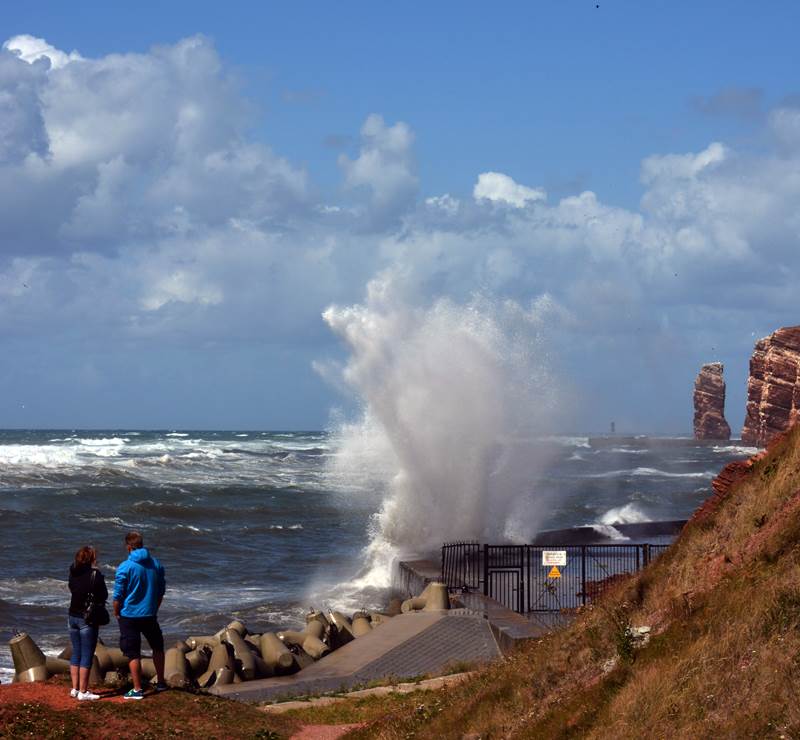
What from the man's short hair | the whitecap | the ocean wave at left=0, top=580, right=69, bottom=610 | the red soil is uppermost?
the man's short hair

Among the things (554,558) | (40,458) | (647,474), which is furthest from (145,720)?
(40,458)

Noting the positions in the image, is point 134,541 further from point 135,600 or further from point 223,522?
point 223,522

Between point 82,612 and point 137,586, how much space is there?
59cm

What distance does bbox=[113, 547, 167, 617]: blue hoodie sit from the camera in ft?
33.9

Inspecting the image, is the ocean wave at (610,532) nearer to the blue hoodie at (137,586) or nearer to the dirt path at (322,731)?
the dirt path at (322,731)

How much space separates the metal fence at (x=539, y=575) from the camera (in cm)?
1919

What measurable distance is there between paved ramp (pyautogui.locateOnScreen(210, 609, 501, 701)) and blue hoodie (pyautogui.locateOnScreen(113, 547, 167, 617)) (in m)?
4.19

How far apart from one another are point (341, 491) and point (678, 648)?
52.4 meters

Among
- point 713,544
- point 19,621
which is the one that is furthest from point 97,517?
point 713,544

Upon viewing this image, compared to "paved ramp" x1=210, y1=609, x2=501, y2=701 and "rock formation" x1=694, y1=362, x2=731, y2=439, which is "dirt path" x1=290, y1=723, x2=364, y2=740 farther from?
"rock formation" x1=694, y1=362, x2=731, y2=439

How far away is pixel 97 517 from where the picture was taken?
44.4m

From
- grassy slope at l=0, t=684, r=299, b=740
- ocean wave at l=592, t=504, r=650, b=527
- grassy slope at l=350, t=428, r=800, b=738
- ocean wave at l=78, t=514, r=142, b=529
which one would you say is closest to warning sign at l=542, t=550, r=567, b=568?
grassy slope at l=350, t=428, r=800, b=738

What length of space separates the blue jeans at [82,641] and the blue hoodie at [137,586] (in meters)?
0.41

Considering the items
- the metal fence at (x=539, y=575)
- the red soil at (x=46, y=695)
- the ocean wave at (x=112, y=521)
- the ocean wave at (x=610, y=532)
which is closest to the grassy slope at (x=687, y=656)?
the red soil at (x=46, y=695)
